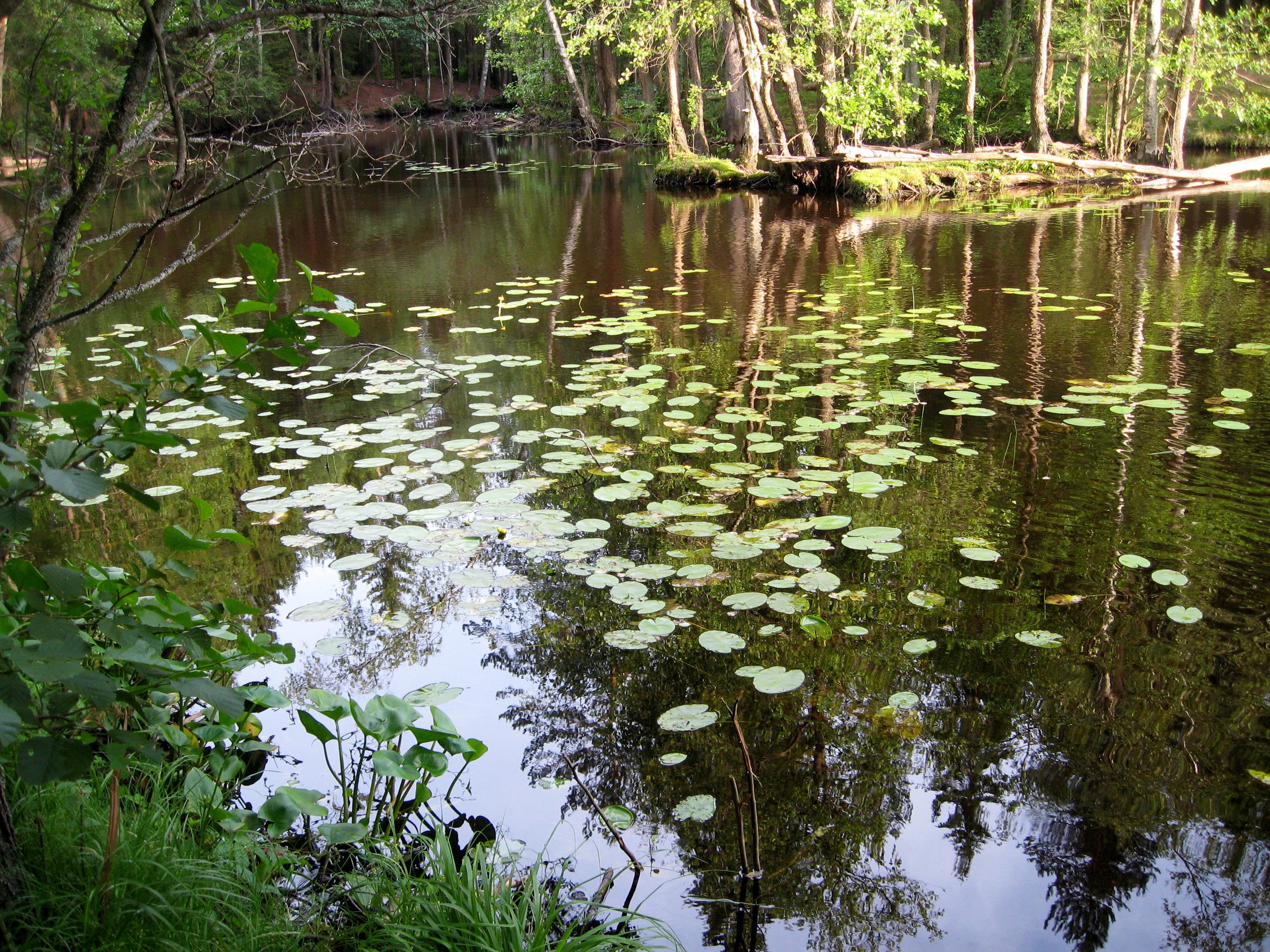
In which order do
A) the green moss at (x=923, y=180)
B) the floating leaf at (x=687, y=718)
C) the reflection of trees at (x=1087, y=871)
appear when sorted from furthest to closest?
1. the green moss at (x=923, y=180)
2. the floating leaf at (x=687, y=718)
3. the reflection of trees at (x=1087, y=871)

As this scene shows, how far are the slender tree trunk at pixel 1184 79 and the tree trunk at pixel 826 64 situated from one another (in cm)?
595

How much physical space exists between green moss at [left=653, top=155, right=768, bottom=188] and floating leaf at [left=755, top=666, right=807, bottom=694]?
51.9ft

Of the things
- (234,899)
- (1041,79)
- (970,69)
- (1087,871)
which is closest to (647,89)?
(970,69)

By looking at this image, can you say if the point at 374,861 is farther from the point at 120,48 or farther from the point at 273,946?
the point at 120,48

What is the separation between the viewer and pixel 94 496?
138cm

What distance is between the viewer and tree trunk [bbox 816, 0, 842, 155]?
14227mm

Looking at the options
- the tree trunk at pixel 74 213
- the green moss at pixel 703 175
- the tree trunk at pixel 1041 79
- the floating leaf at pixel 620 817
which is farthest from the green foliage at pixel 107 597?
the tree trunk at pixel 1041 79

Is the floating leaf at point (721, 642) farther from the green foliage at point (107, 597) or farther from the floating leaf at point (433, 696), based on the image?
the green foliage at point (107, 597)

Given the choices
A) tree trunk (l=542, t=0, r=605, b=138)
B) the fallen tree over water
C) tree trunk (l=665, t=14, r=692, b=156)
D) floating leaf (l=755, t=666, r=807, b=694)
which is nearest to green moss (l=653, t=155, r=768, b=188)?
the fallen tree over water

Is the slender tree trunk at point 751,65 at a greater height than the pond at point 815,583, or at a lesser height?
greater

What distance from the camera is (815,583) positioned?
11.9ft

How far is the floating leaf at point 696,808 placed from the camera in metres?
2.57

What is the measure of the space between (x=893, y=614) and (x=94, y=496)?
272 centimetres

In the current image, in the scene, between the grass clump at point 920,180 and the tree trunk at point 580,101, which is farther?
the tree trunk at point 580,101
